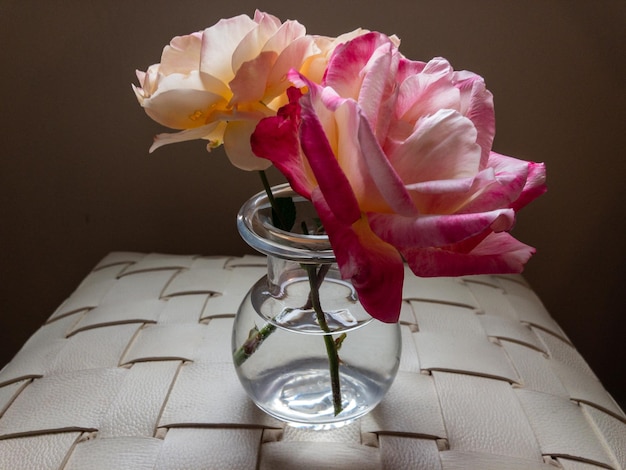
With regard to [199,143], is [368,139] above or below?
above

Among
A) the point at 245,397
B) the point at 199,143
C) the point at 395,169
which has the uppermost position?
the point at 395,169

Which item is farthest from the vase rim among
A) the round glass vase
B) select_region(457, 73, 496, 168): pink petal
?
select_region(457, 73, 496, 168): pink petal

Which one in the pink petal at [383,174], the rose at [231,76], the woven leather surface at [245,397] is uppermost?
the rose at [231,76]

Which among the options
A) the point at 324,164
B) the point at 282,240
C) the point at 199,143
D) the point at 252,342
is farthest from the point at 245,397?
the point at 199,143

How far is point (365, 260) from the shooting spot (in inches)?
11.0

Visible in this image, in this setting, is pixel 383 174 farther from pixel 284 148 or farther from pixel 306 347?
pixel 306 347

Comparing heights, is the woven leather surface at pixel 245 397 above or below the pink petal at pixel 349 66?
below

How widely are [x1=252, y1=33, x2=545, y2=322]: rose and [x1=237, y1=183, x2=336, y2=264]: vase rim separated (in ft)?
0.19

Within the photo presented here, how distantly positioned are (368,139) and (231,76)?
11 cm

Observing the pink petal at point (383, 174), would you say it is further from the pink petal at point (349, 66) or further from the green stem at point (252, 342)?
the green stem at point (252, 342)

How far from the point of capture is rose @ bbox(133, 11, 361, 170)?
Answer: 0.32 meters

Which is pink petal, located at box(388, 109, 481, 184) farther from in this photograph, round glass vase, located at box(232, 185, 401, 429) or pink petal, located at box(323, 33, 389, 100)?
round glass vase, located at box(232, 185, 401, 429)

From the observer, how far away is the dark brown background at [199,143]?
789 mm

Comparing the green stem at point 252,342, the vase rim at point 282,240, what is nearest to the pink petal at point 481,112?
the vase rim at point 282,240
